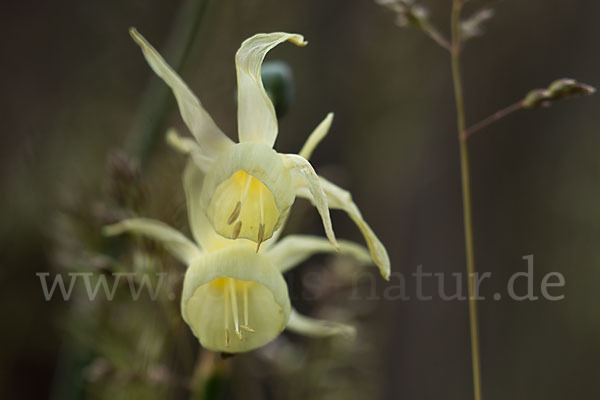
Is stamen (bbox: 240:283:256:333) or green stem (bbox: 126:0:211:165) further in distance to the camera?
green stem (bbox: 126:0:211:165)

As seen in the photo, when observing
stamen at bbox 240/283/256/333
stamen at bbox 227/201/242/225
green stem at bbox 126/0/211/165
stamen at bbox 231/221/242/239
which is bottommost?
stamen at bbox 240/283/256/333

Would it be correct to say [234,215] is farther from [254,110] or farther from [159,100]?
[159,100]

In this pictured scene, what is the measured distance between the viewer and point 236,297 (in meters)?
0.34

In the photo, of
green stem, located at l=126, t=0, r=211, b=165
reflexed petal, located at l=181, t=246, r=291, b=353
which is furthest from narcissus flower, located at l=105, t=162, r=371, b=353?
green stem, located at l=126, t=0, r=211, b=165

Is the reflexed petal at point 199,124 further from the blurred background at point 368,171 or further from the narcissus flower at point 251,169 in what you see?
the blurred background at point 368,171

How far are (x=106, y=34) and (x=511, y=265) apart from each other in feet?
2.77

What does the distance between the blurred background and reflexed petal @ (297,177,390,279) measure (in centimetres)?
21

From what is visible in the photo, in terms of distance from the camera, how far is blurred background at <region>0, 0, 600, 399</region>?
0.69 meters

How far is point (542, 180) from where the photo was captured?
4.11 ft

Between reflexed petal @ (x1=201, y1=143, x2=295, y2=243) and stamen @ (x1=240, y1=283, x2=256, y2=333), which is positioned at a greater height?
reflexed petal @ (x1=201, y1=143, x2=295, y2=243)

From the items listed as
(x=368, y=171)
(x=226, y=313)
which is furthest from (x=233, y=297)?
(x=368, y=171)

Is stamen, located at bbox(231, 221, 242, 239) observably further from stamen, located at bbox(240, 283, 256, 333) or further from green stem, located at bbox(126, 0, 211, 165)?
green stem, located at bbox(126, 0, 211, 165)

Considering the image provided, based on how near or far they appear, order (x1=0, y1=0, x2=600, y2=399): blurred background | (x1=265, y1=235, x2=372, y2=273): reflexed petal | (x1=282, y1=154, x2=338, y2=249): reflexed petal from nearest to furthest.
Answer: (x1=282, y1=154, x2=338, y2=249): reflexed petal
(x1=265, y1=235, x2=372, y2=273): reflexed petal
(x1=0, y1=0, x2=600, y2=399): blurred background

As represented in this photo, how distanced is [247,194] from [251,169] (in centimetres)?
3
